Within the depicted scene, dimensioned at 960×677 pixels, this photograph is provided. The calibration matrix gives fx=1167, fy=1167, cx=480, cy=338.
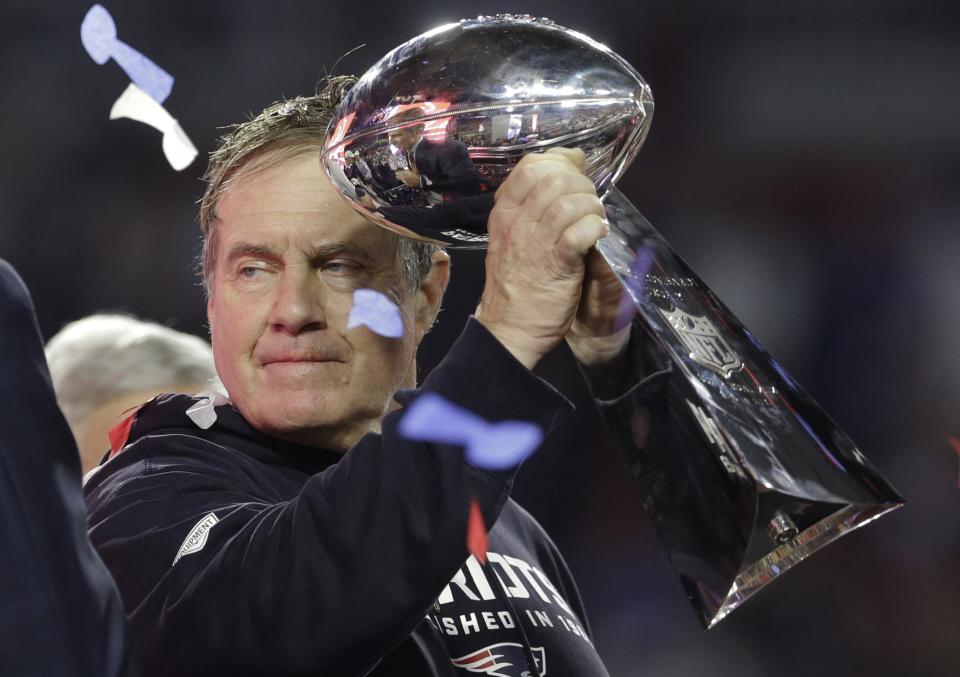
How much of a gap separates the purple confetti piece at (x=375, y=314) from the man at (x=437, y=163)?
396 mm

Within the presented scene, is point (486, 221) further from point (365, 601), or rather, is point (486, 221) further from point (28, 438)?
point (28, 438)

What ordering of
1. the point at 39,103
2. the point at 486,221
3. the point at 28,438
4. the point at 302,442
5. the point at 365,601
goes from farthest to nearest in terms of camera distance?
the point at 39,103 → the point at 302,442 → the point at 486,221 → the point at 365,601 → the point at 28,438

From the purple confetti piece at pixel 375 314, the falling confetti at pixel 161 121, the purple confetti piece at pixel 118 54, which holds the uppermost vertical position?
the purple confetti piece at pixel 118 54

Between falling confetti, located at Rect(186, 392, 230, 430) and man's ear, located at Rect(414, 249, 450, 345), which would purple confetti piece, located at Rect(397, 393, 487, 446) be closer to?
falling confetti, located at Rect(186, 392, 230, 430)

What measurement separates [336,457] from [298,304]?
0.21m

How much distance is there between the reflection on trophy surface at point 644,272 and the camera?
2.93ft

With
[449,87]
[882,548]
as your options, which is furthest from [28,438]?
[882,548]

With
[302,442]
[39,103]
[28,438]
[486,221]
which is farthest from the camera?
[39,103]

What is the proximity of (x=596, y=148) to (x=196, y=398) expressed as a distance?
0.64m

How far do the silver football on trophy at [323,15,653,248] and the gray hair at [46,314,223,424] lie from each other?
5.30 feet

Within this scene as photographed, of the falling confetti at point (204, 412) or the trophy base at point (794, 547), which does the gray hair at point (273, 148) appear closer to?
the falling confetti at point (204, 412)

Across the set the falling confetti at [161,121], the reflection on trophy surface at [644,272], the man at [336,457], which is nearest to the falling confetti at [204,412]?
the man at [336,457]

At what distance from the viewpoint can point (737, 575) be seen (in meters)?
0.92

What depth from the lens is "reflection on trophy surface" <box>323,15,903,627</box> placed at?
89 cm
